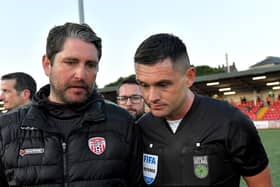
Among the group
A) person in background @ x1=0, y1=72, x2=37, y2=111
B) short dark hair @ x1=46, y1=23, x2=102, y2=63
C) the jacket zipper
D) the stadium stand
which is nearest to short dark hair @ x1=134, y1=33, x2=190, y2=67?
short dark hair @ x1=46, y1=23, x2=102, y2=63

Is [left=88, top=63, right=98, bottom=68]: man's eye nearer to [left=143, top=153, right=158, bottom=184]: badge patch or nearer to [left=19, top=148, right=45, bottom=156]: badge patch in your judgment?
[left=19, top=148, right=45, bottom=156]: badge patch

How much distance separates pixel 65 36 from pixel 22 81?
3467 mm

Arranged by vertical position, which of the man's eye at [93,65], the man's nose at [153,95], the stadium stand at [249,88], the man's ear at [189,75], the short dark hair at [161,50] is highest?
the short dark hair at [161,50]

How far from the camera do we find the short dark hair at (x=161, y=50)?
221cm

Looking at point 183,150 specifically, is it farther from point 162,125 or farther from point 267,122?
point 267,122

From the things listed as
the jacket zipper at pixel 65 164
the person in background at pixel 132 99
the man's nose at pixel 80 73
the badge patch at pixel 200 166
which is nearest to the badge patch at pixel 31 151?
the jacket zipper at pixel 65 164

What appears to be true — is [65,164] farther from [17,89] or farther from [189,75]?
[17,89]

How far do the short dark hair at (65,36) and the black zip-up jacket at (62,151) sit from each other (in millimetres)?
316

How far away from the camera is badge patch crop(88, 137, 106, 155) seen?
204 cm

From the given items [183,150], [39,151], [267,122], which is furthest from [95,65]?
[267,122]

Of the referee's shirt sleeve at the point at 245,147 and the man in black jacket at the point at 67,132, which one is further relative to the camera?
the referee's shirt sleeve at the point at 245,147

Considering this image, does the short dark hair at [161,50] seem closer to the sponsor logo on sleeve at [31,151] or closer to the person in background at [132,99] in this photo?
the sponsor logo on sleeve at [31,151]

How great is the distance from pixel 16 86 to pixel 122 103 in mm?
1551

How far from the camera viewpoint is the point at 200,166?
2.22 meters
